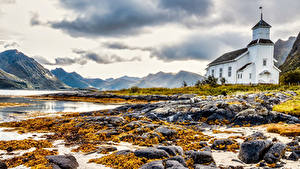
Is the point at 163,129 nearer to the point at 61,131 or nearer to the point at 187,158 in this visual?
the point at 187,158

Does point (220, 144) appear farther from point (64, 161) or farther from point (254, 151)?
point (64, 161)

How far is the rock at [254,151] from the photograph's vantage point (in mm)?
7340

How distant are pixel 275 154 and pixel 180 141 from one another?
494cm

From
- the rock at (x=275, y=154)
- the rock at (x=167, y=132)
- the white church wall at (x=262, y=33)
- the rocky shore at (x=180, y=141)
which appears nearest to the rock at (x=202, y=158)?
the rocky shore at (x=180, y=141)

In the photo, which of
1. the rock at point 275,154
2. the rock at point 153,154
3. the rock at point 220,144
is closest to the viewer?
the rock at point 275,154

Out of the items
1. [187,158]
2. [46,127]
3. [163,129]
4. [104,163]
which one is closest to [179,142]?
[163,129]

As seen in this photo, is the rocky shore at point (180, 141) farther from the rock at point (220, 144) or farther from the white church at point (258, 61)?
the white church at point (258, 61)

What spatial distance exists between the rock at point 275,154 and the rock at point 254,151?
0.72ft

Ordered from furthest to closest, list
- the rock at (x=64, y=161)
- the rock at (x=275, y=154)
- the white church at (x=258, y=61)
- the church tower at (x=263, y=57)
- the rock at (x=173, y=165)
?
the white church at (x=258, y=61)
the church tower at (x=263, y=57)
the rock at (x=64, y=161)
the rock at (x=275, y=154)
the rock at (x=173, y=165)

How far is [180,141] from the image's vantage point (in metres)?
11.1

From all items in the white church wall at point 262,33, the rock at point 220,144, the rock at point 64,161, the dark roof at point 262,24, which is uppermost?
the dark roof at point 262,24

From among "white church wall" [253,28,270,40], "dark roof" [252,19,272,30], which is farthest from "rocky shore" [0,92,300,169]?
"dark roof" [252,19,272,30]

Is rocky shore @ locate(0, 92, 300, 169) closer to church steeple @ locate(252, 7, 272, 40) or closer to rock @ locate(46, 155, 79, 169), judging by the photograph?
rock @ locate(46, 155, 79, 169)

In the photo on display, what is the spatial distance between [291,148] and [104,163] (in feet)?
24.4
